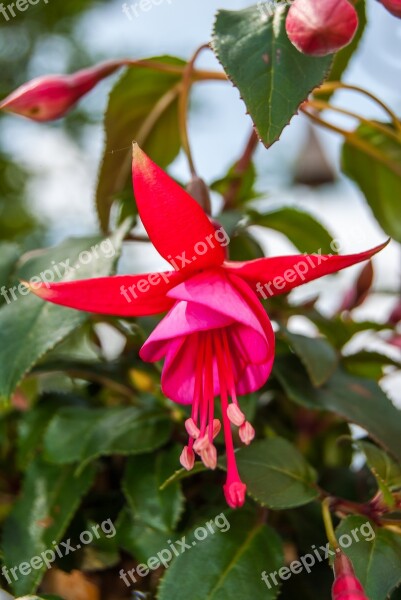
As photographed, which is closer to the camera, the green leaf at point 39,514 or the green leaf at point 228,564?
the green leaf at point 228,564

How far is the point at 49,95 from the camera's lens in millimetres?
607

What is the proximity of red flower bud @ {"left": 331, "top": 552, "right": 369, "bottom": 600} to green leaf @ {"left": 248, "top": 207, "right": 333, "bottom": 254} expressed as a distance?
422 millimetres

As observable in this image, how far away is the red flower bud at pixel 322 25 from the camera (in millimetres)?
441

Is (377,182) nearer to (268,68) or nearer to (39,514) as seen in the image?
(268,68)

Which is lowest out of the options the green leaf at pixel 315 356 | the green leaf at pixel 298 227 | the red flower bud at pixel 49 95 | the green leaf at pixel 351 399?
the green leaf at pixel 351 399

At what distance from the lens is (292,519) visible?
0.63 metres

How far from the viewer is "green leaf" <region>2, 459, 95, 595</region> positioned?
1.90 ft

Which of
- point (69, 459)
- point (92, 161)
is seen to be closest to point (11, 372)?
point (69, 459)

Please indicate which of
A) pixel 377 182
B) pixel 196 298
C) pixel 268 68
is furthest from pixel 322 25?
pixel 377 182

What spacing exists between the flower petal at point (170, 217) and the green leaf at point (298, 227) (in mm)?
336

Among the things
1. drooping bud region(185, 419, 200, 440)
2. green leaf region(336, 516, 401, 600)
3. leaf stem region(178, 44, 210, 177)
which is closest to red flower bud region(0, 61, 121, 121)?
leaf stem region(178, 44, 210, 177)

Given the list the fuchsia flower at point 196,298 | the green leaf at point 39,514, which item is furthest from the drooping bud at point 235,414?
the green leaf at point 39,514

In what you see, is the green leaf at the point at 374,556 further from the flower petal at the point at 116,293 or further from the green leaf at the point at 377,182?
the green leaf at the point at 377,182

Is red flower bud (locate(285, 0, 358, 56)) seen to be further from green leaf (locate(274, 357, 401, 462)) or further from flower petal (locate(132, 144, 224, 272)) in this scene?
green leaf (locate(274, 357, 401, 462))
